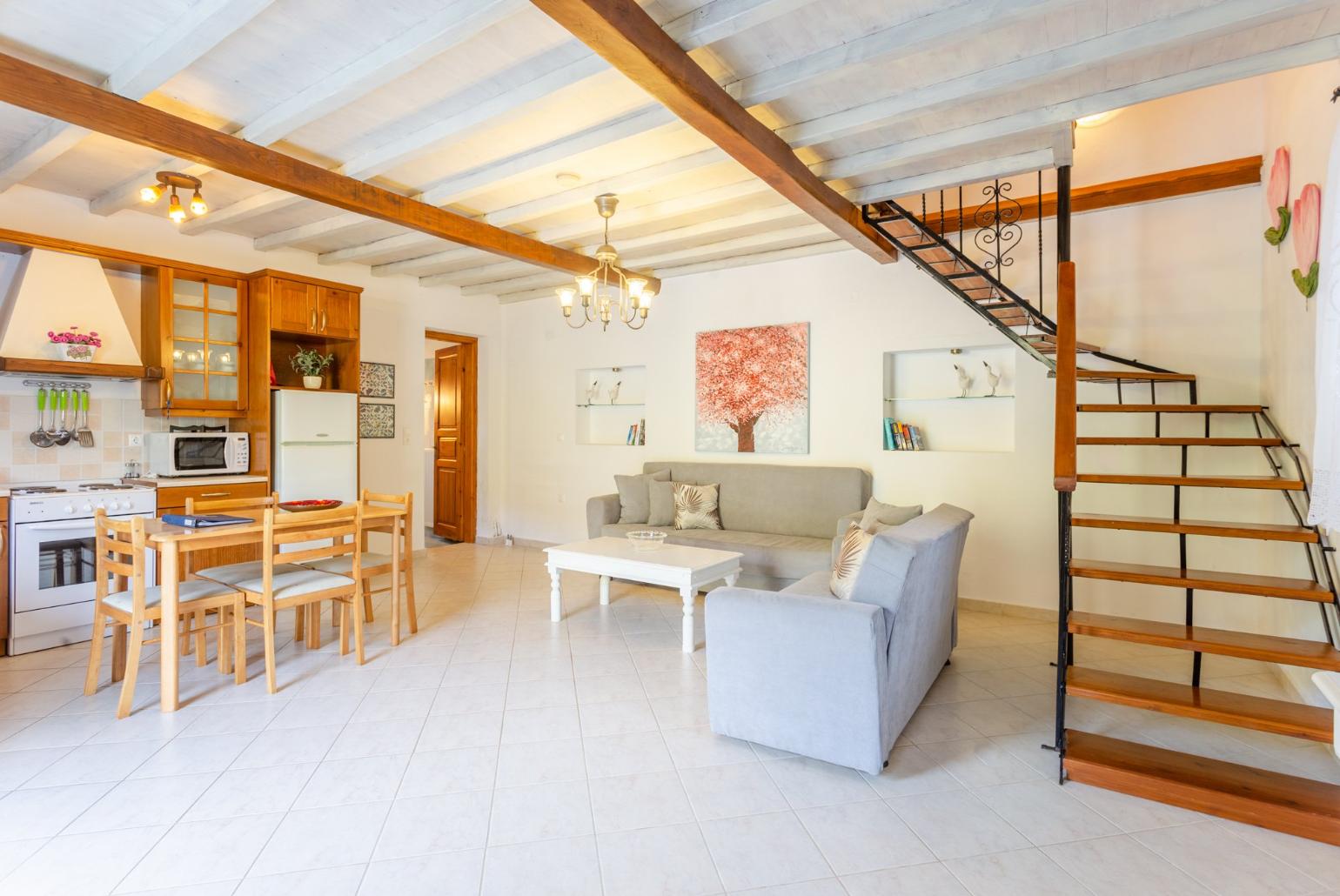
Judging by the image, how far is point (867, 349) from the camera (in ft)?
16.2

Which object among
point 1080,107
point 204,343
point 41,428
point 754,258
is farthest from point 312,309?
point 1080,107

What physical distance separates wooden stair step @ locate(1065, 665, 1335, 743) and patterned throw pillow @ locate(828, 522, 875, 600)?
85 cm

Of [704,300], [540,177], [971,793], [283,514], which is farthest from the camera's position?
[704,300]

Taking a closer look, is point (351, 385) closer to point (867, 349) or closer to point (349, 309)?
point (349, 309)

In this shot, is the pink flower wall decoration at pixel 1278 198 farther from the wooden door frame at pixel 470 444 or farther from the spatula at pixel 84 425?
the spatula at pixel 84 425

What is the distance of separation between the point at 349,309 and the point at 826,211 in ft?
12.6

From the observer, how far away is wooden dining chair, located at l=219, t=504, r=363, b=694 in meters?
2.98

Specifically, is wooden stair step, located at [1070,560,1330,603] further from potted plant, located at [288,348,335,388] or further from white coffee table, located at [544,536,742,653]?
potted plant, located at [288,348,335,388]

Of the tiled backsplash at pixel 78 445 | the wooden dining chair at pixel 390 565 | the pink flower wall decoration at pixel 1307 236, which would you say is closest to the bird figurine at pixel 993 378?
the pink flower wall decoration at pixel 1307 236

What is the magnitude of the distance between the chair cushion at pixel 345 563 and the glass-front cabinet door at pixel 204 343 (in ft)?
5.57

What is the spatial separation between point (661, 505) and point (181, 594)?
10.6 ft

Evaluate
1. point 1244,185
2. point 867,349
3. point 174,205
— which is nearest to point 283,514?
point 174,205

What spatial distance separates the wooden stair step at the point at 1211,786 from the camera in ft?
6.53

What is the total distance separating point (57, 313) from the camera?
3834 millimetres
